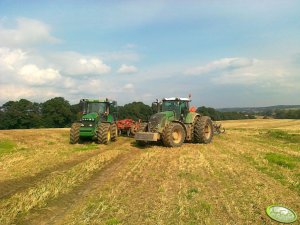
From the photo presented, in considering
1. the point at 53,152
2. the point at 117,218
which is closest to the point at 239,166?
the point at 117,218

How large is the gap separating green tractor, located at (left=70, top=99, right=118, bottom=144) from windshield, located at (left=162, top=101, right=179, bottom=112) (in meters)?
3.04

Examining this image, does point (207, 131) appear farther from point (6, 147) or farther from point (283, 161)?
point (6, 147)

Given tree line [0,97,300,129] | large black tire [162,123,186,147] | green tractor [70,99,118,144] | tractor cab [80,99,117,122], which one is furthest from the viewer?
tree line [0,97,300,129]

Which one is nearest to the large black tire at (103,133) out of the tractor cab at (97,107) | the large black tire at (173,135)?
the tractor cab at (97,107)

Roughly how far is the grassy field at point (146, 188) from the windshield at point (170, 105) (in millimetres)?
4406

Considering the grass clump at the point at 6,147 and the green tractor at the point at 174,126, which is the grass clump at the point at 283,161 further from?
the grass clump at the point at 6,147

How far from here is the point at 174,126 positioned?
16.6 metres

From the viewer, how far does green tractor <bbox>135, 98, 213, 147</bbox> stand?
1631cm

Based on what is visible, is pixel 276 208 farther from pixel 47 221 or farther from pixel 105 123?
pixel 105 123

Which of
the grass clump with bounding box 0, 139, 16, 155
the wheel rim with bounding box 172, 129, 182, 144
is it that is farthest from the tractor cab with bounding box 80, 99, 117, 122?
the wheel rim with bounding box 172, 129, 182, 144

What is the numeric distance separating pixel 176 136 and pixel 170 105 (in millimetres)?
1915

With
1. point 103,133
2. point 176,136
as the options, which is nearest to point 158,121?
point 176,136

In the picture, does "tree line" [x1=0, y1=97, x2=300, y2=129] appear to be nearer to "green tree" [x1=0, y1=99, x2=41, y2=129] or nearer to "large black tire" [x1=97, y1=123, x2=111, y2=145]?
"green tree" [x1=0, y1=99, x2=41, y2=129]

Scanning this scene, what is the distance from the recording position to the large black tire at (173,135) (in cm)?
1617
